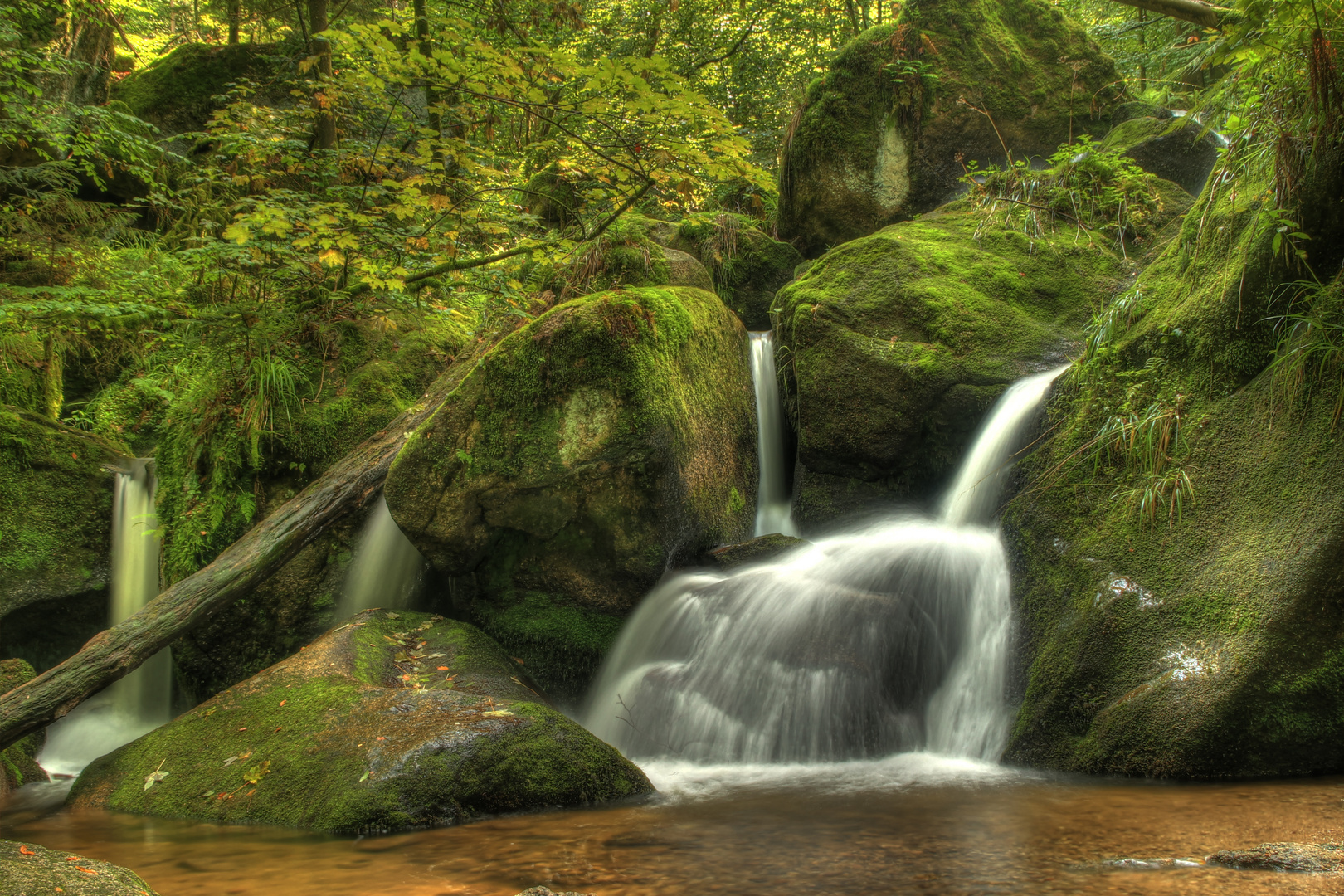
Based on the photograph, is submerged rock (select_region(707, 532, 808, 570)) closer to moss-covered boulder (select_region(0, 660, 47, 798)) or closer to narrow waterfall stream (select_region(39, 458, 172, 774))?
narrow waterfall stream (select_region(39, 458, 172, 774))

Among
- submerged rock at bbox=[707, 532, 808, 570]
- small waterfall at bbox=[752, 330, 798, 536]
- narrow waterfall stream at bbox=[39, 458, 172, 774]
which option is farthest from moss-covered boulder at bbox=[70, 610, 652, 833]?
small waterfall at bbox=[752, 330, 798, 536]

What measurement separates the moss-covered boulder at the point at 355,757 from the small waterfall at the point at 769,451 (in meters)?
3.06

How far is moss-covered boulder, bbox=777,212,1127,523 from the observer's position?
6.27 meters

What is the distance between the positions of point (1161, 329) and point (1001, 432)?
52.4 inches

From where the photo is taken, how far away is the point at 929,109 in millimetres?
9062

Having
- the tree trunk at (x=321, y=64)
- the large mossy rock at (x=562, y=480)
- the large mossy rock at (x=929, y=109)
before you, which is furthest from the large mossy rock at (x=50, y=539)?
Result: the large mossy rock at (x=929, y=109)

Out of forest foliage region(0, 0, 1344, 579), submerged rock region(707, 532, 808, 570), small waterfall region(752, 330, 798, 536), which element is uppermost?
forest foliage region(0, 0, 1344, 579)

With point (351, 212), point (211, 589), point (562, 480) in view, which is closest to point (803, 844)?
point (562, 480)

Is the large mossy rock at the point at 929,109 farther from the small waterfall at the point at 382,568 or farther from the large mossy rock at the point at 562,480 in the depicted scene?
the small waterfall at the point at 382,568

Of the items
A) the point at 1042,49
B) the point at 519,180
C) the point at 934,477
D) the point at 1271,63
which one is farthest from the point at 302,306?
the point at 1042,49

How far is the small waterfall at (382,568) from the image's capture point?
604 cm

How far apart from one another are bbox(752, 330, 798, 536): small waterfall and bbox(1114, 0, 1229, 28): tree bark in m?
4.43

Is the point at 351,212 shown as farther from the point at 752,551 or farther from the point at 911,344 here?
the point at 911,344

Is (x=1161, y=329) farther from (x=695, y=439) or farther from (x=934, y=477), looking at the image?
(x=695, y=439)
